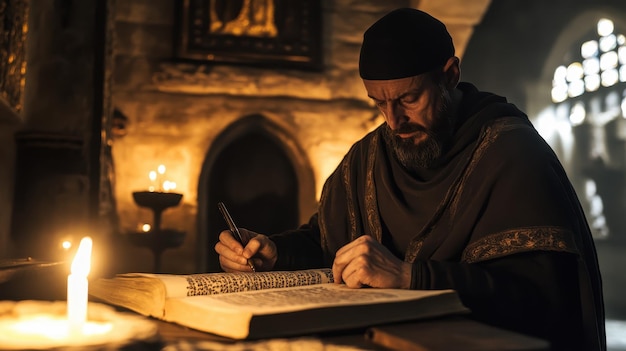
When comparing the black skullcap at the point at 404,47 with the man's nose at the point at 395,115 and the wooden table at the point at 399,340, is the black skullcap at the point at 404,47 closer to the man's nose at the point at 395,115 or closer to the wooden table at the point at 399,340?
the man's nose at the point at 395,115

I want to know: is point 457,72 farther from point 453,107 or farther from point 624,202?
point 624,202

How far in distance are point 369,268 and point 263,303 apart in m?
0.39

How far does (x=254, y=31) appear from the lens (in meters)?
7.71

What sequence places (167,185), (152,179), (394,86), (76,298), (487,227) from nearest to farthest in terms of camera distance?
(76,298) < (487,227) < (394,86) < (152,179) < (167,185)

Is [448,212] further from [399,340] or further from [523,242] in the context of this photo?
[399,340]

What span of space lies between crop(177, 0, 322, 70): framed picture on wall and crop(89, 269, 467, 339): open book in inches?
241

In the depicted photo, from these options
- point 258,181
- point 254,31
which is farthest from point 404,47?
point 258,181

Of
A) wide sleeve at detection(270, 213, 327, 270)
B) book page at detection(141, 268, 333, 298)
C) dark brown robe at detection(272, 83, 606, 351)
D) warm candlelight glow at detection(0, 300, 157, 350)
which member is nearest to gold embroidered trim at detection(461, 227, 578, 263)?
dark brown robe at detection(272, 83, 606, 351)

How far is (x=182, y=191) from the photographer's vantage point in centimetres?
734

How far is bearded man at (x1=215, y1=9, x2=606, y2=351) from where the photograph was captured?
1.64 meters

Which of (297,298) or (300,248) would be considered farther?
(300,248)

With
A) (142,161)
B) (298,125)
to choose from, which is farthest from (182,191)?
(298,125)

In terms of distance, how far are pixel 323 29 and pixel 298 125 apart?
1.19 meters

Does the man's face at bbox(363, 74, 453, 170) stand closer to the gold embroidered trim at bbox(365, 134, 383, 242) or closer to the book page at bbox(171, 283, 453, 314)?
the gold embroidered trim at bbox(365, 134, 383, 242)
